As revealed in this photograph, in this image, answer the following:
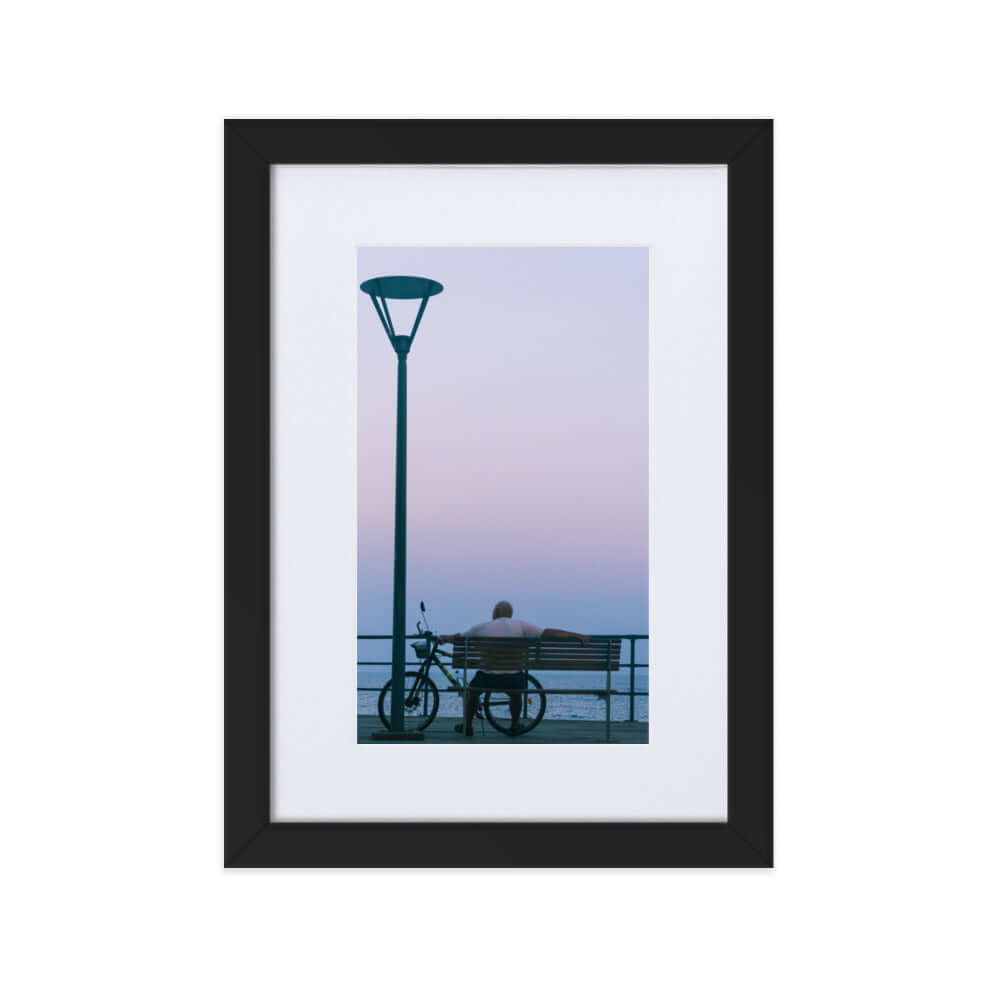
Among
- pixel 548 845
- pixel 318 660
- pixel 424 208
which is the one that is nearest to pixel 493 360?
pixel 424 208

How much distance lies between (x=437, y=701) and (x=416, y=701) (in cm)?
10

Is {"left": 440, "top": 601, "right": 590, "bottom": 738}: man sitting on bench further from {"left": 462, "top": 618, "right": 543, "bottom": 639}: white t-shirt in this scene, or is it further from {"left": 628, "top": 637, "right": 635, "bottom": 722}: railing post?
{"left": 628, "top": 637, "right": 635, "bottom": 722}: railing post

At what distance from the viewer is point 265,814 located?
3.32 m

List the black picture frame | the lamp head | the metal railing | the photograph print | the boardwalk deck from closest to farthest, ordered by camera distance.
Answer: the black picture frame, the boardwalk deck, the photograph print, the lamp head, the metal railing

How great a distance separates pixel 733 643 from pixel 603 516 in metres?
1.49

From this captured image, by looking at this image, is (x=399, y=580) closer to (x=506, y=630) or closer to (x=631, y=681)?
(x=506, y=630)

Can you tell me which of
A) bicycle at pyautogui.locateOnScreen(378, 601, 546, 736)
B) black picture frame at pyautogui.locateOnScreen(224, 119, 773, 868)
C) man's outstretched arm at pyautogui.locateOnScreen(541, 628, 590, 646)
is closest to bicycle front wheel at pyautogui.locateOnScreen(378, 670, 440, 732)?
bicycle at pyautogui.locateOnScreen(378, 601, 546, 736)

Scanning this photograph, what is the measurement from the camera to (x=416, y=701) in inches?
213

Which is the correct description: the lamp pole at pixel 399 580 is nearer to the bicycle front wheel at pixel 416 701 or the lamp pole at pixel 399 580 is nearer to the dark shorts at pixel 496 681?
the bicycle front wheel at pixel 416 701

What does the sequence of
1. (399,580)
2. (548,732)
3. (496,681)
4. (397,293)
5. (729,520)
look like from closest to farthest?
1. (729,520)
2. (397,293)
3. (399,580)
4. (548,732)
5. (496,681)

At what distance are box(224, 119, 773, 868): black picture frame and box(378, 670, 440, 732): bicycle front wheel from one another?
102 centimetres

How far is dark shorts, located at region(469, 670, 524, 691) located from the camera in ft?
15.0

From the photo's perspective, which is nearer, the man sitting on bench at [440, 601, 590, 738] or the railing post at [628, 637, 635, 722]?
the railing post at [628, 637, 635, 722]

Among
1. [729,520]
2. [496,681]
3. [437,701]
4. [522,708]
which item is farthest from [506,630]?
[729,520]
